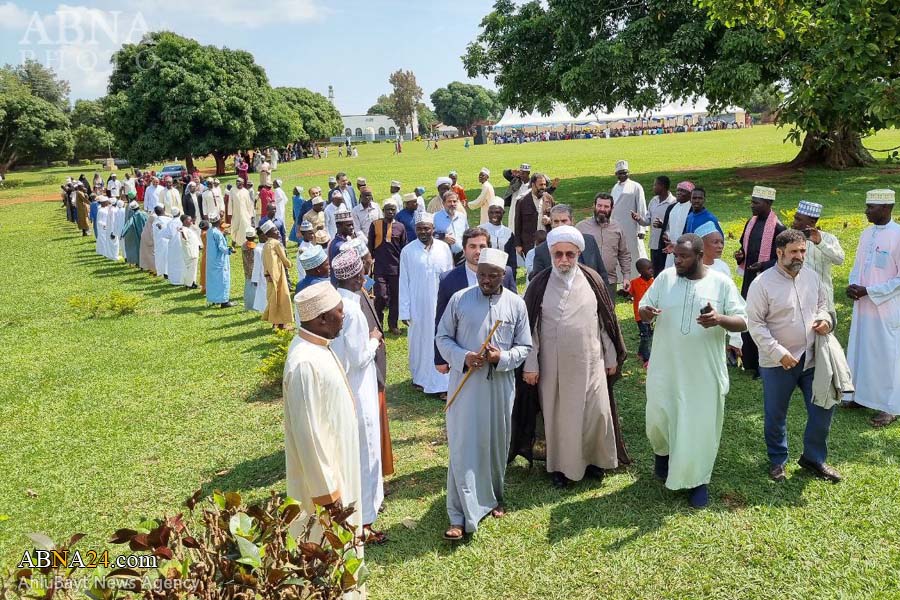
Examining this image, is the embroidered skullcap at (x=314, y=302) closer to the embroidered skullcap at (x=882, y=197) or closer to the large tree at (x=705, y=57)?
the embroidered skullcap at (x=882, y=197)

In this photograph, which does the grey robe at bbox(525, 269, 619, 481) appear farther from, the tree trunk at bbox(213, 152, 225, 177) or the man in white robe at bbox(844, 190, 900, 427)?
the tree trunk at bbox(213, 152, 225, 177)

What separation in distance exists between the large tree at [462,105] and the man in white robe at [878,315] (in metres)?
114

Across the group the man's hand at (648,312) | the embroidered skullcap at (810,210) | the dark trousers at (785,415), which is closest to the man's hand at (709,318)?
the man's hand at (648,312)

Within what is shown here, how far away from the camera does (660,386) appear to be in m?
4.75

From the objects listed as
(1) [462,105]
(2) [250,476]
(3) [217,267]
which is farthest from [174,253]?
(1) [462,105]

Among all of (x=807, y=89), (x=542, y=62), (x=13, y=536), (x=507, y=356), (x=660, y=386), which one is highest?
(x=542, y=62)

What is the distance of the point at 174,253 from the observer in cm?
1453

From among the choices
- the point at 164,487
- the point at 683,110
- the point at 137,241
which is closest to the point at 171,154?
the point at 137,241

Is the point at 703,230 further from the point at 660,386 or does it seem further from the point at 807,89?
the point at 807,89

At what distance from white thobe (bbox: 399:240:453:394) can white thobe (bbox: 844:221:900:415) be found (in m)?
4.04

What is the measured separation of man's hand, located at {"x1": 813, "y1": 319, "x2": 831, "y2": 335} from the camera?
187 inches

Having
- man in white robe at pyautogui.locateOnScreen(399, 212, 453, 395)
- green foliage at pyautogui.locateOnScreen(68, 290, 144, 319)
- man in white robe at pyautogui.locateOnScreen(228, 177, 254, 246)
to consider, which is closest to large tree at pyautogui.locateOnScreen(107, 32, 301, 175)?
man in white robe at pyautogui.locateOnScreen(228, 177, 254, 246)

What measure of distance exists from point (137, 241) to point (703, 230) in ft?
48.4

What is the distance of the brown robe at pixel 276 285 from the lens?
991 cm
